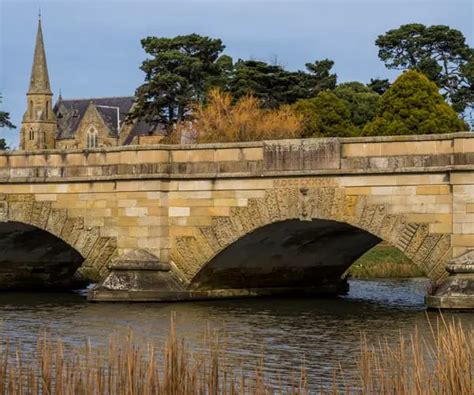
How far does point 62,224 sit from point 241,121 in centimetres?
2596

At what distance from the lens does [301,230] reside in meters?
31.5

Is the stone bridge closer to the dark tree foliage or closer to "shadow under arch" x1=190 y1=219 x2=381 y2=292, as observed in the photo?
"shadow under arch" x1=190 y1=219 x2=381 y2=292

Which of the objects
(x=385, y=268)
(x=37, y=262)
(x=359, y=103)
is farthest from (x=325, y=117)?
(x=37, y=262)

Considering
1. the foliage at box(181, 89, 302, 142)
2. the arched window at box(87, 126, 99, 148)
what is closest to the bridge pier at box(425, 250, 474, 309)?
the foliage at box(181, 89, 302, 142)

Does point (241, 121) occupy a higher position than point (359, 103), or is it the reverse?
point (359, 103)

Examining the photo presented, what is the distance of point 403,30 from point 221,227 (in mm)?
44162

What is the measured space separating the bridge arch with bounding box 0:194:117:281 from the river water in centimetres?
120

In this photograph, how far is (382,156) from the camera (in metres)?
28.1

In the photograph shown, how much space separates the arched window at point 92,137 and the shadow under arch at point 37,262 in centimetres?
5771

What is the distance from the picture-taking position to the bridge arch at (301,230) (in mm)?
Result: 27625

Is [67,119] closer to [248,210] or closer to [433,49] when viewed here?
[433,49]

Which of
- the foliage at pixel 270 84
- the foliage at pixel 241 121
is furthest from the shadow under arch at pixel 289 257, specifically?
the foliage at pixel 270 84

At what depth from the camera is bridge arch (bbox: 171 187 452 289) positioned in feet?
90.6

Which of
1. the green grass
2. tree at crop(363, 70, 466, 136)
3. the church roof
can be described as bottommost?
the green grass
